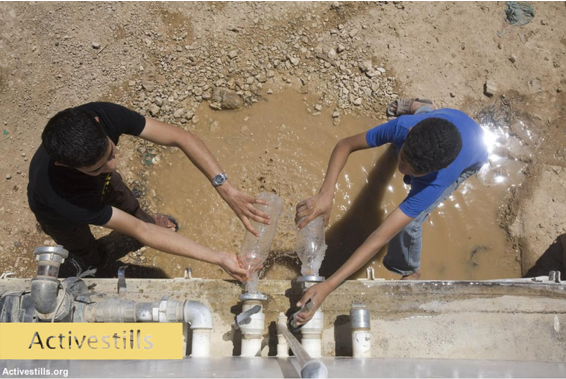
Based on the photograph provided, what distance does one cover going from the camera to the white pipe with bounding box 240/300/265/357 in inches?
102

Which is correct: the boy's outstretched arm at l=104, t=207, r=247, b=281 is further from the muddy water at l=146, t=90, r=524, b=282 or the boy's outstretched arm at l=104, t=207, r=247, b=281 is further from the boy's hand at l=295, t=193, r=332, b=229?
the muddy water at l=146, t=90, r=524, b=282

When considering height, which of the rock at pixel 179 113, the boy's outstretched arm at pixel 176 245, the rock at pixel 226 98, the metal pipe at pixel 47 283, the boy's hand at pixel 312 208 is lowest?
the metal pipe at pixel 47 283

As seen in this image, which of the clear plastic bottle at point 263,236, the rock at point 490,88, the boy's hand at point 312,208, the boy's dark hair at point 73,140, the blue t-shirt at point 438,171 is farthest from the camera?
the rock at point 490,88

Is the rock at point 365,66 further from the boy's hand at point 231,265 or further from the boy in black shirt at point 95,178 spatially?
the boy's hand at point 231,265

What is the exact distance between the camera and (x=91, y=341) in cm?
238

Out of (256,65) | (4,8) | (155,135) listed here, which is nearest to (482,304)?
(155,135)

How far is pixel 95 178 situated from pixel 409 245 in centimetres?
230

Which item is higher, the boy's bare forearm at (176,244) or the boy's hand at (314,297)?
the boy's bare forearm at (176,244)

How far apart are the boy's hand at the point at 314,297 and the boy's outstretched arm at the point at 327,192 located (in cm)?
52

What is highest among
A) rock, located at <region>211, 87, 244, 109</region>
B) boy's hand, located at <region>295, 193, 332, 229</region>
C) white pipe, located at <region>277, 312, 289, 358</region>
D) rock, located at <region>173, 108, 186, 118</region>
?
rock, located at <region>211, 87, 244, 109</region>

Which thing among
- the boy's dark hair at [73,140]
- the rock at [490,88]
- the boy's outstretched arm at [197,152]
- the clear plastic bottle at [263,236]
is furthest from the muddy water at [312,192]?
the boy's dark hair at [73,140]

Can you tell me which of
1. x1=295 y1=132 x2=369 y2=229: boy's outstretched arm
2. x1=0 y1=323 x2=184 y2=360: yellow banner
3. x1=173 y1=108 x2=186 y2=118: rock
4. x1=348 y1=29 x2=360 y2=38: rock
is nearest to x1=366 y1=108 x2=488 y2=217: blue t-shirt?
x1=295 y1=132 x2=369 y2=229: boy's outstretched arm

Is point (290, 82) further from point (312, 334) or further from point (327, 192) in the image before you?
point (312, 334)

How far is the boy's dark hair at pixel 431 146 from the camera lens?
250 centimetres
